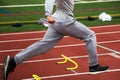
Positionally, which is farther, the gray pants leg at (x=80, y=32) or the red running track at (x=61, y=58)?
the red running track at (x=61, y=58)

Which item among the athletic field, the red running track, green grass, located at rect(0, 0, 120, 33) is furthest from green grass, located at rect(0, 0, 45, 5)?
the red running track

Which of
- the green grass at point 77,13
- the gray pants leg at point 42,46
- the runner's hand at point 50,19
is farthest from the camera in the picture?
the green grass at point 77,13

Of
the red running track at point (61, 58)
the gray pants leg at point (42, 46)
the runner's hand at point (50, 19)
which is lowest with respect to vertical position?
the red running track at point (61, 58)

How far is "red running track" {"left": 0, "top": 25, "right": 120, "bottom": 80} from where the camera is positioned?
6008 millimetres

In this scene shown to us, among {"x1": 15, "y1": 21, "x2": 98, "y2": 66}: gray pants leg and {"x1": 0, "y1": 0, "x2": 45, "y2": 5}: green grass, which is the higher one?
{"x1": 0, "y1": 0, "x2": 45, "y2": 5}: green grass

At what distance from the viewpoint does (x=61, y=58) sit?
7.29 m

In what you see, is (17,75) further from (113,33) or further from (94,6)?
(94,6)

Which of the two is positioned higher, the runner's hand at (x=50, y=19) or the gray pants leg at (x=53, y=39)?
the runner's hand at (x=50, y=19)

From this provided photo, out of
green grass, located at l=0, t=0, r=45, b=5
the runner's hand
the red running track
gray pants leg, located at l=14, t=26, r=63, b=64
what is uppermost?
green grass, located at l=0, t=0, r=45, b=5

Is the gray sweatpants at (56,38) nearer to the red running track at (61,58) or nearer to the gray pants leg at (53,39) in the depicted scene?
the gray pants leg at (53,39)

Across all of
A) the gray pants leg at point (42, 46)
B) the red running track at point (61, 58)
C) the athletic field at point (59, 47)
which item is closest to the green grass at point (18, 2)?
the athletic field at point (59, 47)

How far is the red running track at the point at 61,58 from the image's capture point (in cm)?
601

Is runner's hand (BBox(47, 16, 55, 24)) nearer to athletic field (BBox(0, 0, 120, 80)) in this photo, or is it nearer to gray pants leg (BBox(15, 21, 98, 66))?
gray pants leg (BBox(15, 21, 98, 66))

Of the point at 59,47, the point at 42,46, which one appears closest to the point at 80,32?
the point at 42,46
